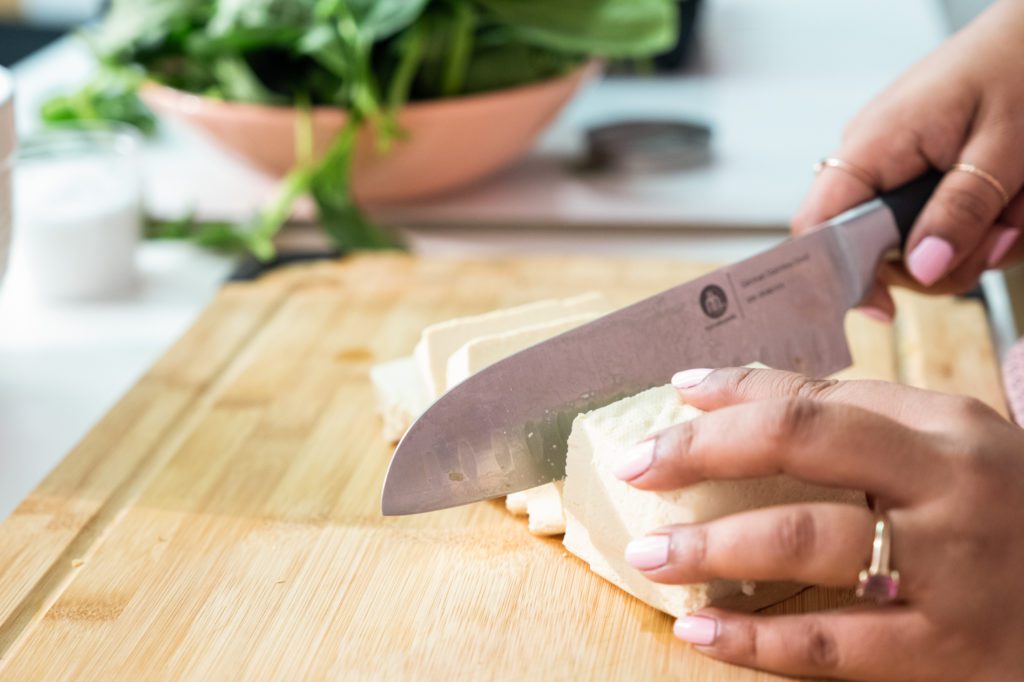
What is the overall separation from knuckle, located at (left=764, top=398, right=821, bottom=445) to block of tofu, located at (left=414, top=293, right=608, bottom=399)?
0.51m

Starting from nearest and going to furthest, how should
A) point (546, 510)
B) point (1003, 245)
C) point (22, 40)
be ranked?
point (546, 510) < point (1003, 245) < point (22, 40)

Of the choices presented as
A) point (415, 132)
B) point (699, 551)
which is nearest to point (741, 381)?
point (699, 551)

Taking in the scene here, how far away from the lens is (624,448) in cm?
105

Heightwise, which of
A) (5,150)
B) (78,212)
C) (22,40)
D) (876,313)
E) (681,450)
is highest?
(5,150)

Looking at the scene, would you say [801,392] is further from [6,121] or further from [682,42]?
[682,42]

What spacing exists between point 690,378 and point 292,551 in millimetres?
474

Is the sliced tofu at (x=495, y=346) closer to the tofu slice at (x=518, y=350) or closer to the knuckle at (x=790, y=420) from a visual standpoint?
the tofu slice at (x=518, y=350)

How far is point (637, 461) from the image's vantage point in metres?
0.98

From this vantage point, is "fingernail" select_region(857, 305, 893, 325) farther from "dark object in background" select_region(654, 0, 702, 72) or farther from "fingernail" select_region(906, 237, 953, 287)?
"dark object in background" select_region(654, 0, 702, 72)

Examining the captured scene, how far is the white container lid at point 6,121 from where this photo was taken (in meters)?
1.24

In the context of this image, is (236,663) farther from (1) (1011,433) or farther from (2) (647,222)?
(2) (647,222)

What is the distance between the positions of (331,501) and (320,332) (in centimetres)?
45

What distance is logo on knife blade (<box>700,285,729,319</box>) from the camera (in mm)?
1249

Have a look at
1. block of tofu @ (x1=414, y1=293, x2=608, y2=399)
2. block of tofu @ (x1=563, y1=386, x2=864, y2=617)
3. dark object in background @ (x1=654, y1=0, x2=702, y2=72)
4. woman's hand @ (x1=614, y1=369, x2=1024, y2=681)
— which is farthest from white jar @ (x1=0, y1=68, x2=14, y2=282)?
dark object in background @ (x1=654, y1=0, x2=702, y2=72)
